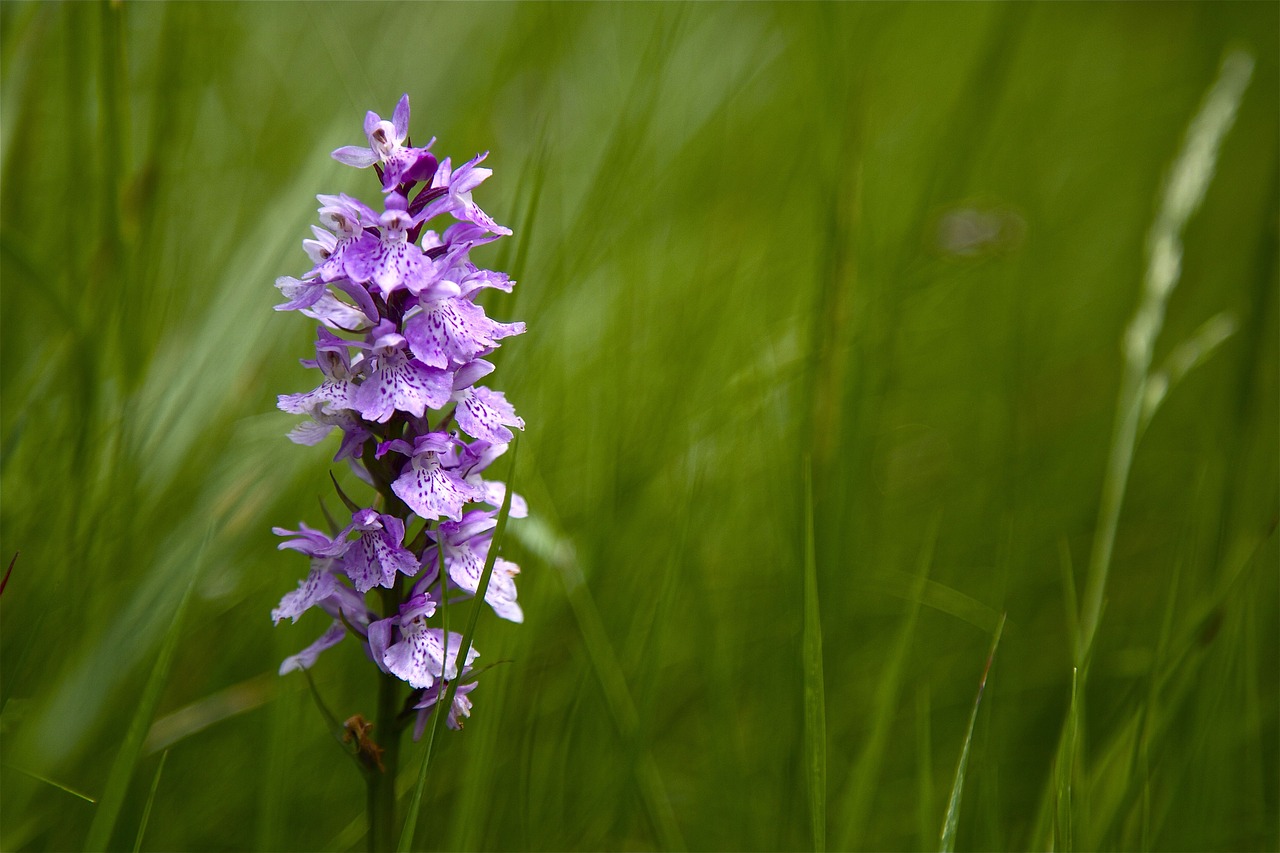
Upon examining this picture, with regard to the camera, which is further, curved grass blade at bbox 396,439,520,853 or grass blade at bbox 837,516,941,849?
grass blade at bbox 837,516,941,849

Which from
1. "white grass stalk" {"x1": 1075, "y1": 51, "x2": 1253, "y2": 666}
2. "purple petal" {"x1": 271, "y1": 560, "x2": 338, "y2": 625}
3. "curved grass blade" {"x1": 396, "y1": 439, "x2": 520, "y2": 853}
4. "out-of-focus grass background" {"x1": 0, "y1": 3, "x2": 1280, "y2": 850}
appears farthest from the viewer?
"white grass stalk" {"x1": 1075, "y1": 51, "x2": 1253, "y2": 666}

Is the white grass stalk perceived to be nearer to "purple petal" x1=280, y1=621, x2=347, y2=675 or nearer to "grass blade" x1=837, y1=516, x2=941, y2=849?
"grass blade" x1=837, y1=516, x2=941, y2=849

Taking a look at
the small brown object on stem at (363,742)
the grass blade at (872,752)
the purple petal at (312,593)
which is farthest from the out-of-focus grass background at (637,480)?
the small brown object on stem at (363,742)

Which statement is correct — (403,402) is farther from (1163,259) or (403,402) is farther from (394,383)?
(1163,259)

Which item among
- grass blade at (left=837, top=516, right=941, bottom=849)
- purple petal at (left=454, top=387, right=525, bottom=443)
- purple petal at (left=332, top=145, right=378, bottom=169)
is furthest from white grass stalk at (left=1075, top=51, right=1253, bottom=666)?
purple petal at (left=332, top=145, right=378, bottom=169)

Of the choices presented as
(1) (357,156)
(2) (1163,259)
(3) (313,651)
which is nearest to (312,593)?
(3) (313,651)

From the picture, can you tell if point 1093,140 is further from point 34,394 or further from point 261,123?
point 34,394

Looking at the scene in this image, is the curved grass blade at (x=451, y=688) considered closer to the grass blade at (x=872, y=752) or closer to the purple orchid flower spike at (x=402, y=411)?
the purple orchid flower spike at (x=402, y=411)
